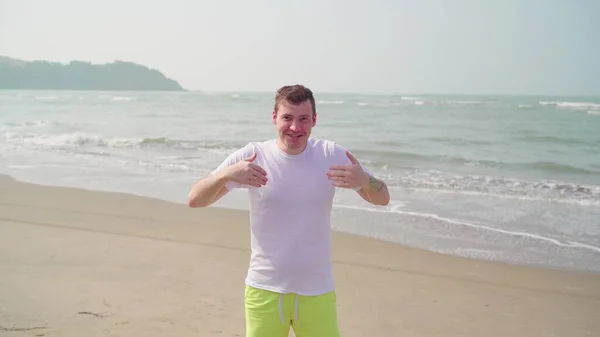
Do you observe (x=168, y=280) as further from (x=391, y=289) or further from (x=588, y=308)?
(x=588, y=308)

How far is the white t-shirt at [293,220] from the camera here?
2596 mm

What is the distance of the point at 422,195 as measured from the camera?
11.5 m

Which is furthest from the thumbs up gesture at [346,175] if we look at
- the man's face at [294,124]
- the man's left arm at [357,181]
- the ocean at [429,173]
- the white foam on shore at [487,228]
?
the white foam on shore at [487,228]

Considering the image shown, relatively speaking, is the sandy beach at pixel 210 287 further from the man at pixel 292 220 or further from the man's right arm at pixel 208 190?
the man's right arm at pixel 208 190

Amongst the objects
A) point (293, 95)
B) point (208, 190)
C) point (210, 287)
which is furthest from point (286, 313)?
point (210, 287)

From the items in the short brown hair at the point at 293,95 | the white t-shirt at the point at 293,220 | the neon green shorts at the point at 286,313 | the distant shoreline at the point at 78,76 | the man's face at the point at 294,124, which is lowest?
the neon green shorts at the point at 286,313

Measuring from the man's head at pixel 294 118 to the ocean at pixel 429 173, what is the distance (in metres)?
5.10

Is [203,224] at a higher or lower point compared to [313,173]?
lower

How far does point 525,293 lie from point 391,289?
142 centimetres

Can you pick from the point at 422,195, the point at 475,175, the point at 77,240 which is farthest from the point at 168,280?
the point at 475,175

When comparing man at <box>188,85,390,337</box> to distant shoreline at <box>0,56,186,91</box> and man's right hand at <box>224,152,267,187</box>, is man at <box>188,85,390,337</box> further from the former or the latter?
distant shoreline at <box>0,56,186,91</box>

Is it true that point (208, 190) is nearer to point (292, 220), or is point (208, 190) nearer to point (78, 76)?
point (292, 220)

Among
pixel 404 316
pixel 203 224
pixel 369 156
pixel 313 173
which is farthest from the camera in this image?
pixel 369 156

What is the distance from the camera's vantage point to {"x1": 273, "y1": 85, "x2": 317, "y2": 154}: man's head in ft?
8.54
